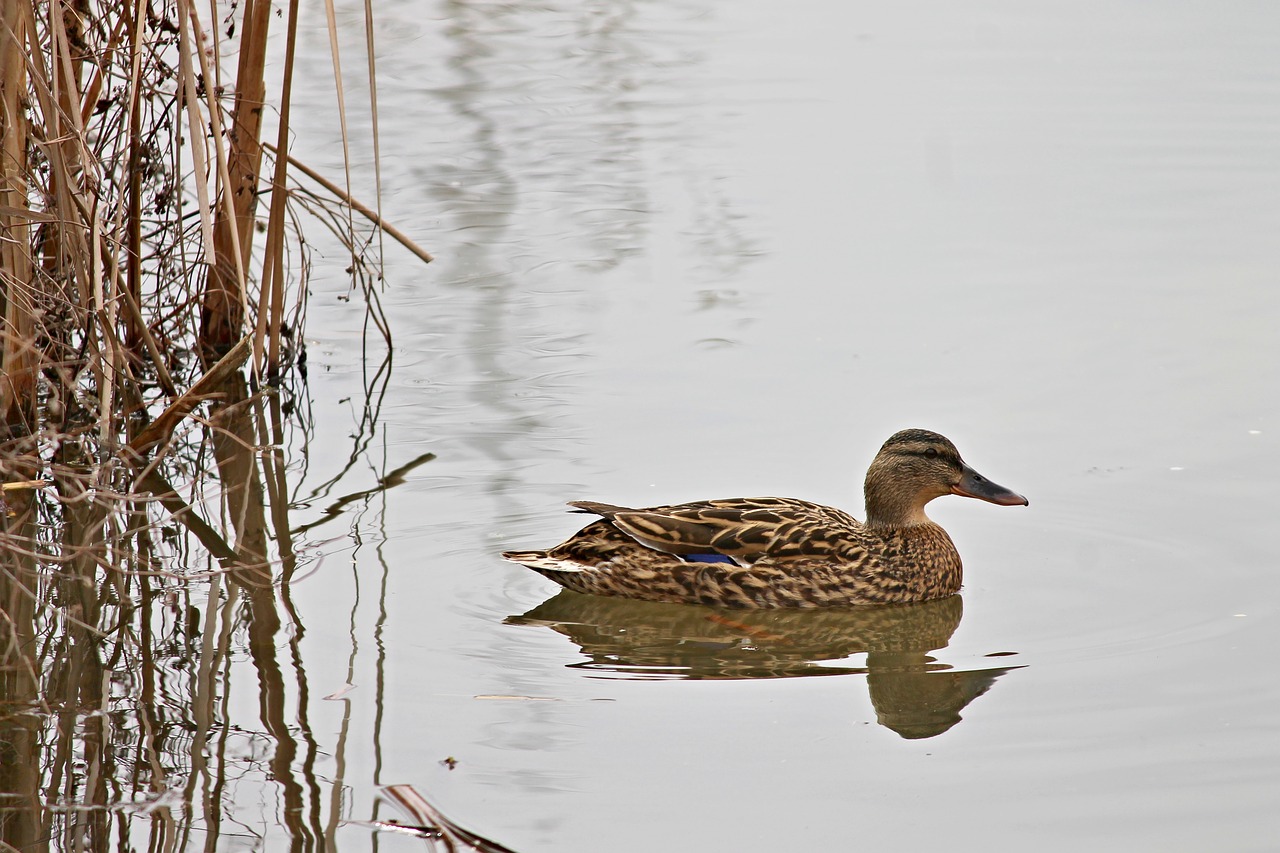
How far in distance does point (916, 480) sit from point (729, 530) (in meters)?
0.85

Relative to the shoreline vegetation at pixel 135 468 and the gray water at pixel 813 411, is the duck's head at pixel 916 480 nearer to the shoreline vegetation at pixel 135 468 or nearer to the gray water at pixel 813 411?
the gray water at pixel 813 411

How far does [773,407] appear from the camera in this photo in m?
8.41

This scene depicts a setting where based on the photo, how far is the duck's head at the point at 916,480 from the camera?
7250 mm

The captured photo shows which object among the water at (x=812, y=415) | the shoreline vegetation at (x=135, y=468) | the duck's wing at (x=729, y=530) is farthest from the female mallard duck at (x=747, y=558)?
the shoreline vegetation at (x=135, y=468)

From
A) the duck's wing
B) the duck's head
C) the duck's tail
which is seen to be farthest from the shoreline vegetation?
the duck's head

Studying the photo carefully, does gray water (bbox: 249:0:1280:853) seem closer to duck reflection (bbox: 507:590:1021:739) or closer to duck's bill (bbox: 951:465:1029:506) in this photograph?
duck reflection (bbox: 507:590:1021:739)

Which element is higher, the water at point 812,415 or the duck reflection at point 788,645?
the water at point 812,415

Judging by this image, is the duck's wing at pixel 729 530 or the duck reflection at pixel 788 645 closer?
the duck reflection at pixel 788 645

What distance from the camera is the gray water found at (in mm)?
5355

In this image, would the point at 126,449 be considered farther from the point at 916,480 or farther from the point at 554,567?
the point at 916,480

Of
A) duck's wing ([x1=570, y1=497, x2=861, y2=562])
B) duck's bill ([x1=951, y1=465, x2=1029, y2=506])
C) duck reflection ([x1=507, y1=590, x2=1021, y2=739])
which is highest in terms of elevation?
duck's bill ([x1=951, y1=465, x2=1029, y2=506])

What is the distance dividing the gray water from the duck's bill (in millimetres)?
239

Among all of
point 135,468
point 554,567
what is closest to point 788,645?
point 554,567

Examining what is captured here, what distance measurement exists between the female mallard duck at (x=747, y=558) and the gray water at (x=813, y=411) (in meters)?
0.14
